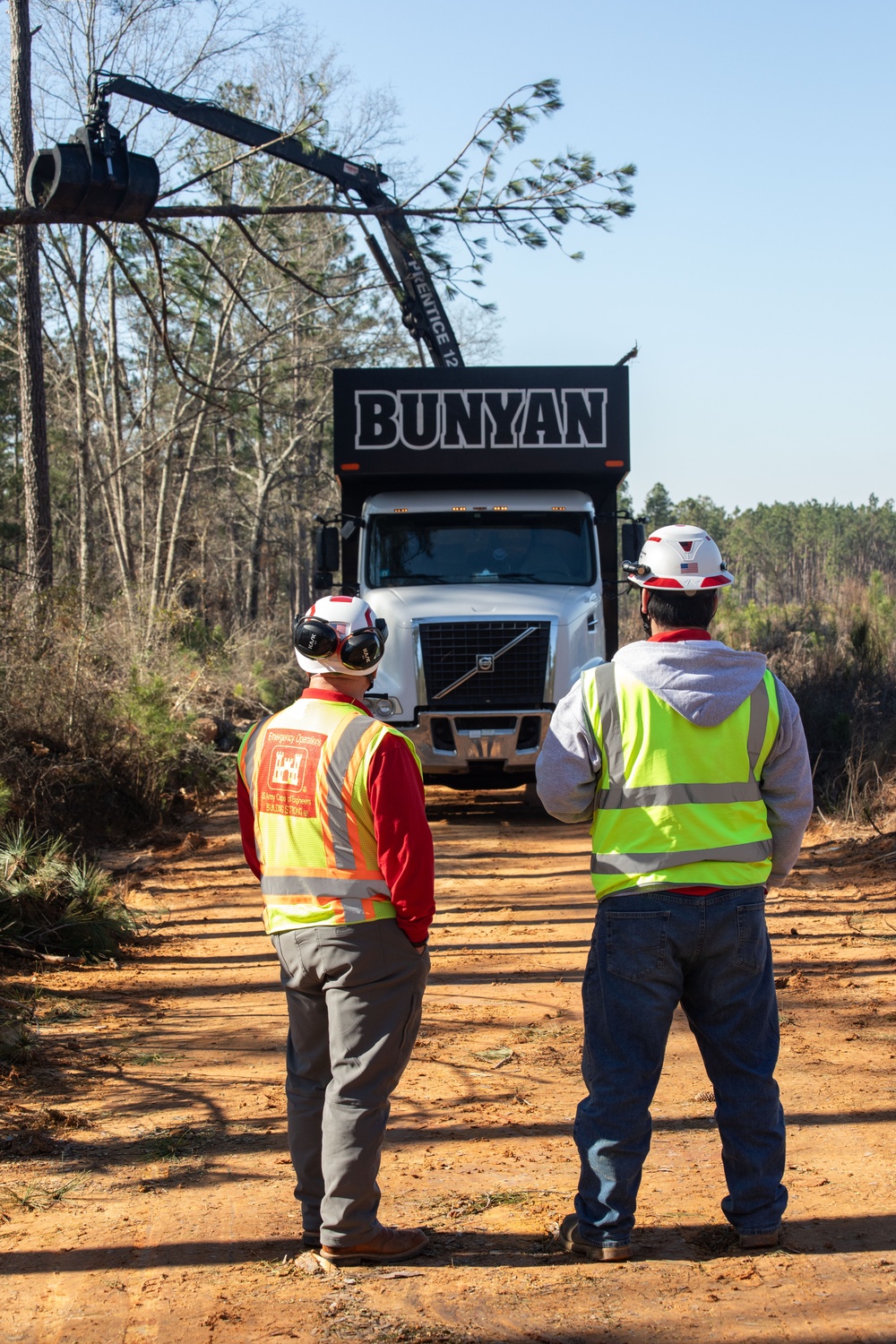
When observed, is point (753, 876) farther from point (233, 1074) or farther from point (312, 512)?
point (312, 512)

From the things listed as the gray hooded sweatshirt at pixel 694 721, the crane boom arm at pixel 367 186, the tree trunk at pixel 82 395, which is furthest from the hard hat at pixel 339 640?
the tree trunk at pixel 82 395

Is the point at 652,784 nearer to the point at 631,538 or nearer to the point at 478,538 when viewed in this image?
the point at 478,538

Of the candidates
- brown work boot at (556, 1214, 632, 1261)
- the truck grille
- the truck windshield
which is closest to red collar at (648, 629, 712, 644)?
brown work boot at (556, 1214, 632, 1261)

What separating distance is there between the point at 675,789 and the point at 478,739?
7243mm

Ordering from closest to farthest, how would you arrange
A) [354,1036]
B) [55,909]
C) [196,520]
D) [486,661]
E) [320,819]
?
[354,1036]
[320,819]
[55,909]
[486,661]
[196,520]

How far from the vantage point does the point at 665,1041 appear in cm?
336

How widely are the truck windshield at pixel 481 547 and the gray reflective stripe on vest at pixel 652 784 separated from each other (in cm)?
806

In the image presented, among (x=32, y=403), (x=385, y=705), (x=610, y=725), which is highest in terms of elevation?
(x=32, y=403)

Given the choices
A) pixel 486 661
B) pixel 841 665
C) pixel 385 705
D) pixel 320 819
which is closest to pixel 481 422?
pixel 486 661

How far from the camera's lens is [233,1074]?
5172 millimetres

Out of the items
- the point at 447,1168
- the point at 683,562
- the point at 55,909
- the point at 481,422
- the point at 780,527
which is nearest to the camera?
the point at 683,562

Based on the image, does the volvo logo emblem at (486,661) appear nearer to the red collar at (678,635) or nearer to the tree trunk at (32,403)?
the tree trunk at (32,403)

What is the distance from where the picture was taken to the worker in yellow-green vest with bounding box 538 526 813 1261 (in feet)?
11.0

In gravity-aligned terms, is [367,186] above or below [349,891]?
above
